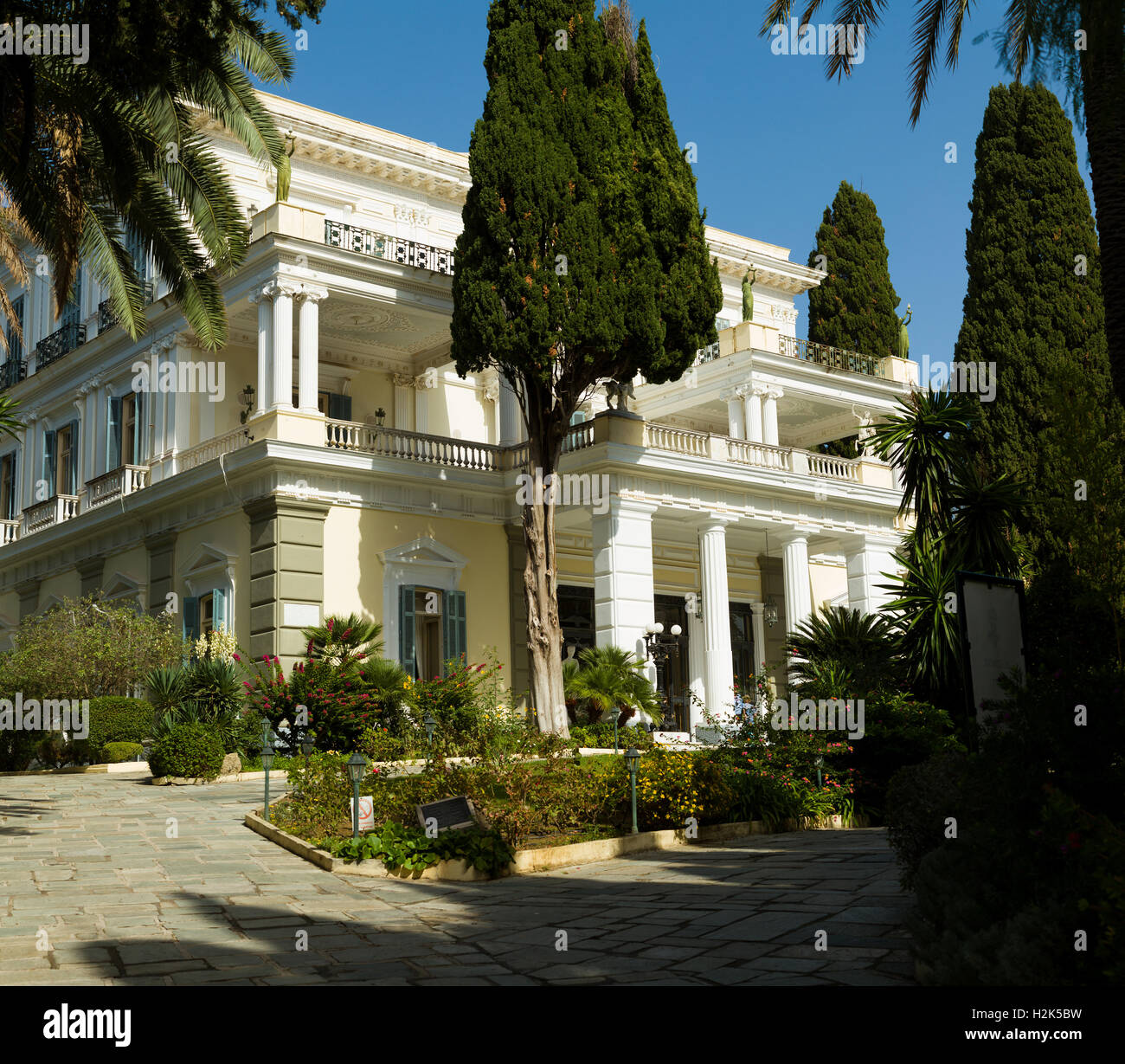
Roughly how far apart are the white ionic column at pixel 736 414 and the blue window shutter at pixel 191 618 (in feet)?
43.1

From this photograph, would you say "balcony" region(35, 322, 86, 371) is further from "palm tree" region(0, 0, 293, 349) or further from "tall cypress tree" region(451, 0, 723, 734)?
"palm tree" region(0, 0, 293, 349)

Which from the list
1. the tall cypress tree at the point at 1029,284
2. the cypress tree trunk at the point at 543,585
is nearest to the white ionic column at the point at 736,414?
the tall cypress tree at the point at 1029,284

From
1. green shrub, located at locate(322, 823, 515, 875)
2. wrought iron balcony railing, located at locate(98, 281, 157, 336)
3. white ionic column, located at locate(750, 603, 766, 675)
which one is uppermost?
wrought iron balcony railing, located at locate(98, 281, 157, 336)

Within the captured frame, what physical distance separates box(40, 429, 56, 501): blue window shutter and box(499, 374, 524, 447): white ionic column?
1362cm

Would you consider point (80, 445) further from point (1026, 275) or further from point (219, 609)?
point (1026, 275)

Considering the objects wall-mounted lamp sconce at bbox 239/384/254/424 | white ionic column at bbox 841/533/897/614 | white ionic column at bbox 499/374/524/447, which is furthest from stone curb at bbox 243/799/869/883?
white ionic column at bbox 841/533/897/614

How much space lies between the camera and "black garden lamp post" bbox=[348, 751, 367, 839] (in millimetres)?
10797

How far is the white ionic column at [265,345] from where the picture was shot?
2278 centimetres

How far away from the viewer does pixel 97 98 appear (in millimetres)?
11367

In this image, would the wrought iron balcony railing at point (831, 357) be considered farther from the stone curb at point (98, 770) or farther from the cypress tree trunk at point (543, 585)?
the stone curb at point (98, 770)

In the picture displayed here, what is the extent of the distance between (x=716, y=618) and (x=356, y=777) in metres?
14.8
